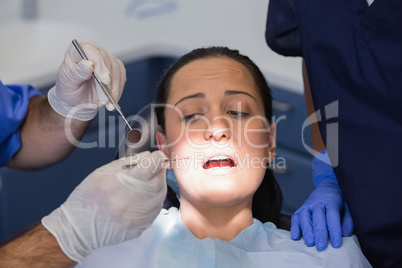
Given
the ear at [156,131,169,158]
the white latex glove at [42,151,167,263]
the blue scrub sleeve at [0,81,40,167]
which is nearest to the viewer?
the white latex glove at [42,151,167,263]

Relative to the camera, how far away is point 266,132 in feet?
4.12

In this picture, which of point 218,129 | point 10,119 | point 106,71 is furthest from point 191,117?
point 10,119

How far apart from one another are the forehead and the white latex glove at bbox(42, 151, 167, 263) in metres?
0.23

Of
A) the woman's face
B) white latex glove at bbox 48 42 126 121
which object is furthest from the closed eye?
white latex glove at bbox 48 42 126 121

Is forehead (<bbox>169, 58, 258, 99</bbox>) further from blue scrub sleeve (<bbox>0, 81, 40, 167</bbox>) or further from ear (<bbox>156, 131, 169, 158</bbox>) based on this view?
blue scrub sleeve (<bbox>0, 81, 40, 167</bbox>)

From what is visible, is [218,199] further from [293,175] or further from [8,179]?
[8,179]

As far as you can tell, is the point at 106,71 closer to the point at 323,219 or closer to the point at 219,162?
the point at 219,162

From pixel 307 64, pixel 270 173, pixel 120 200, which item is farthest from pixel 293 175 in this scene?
pixel 120 200

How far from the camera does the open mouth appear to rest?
111cm

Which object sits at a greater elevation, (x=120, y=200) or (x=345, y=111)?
(x=345, y=111)

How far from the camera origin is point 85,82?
1.24 meters

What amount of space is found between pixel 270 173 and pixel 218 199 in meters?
0.23

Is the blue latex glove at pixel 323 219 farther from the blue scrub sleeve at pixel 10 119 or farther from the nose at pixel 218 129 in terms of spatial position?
the blue scrub sleeve at pixel 10 119

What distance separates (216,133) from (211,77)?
0.43ft
